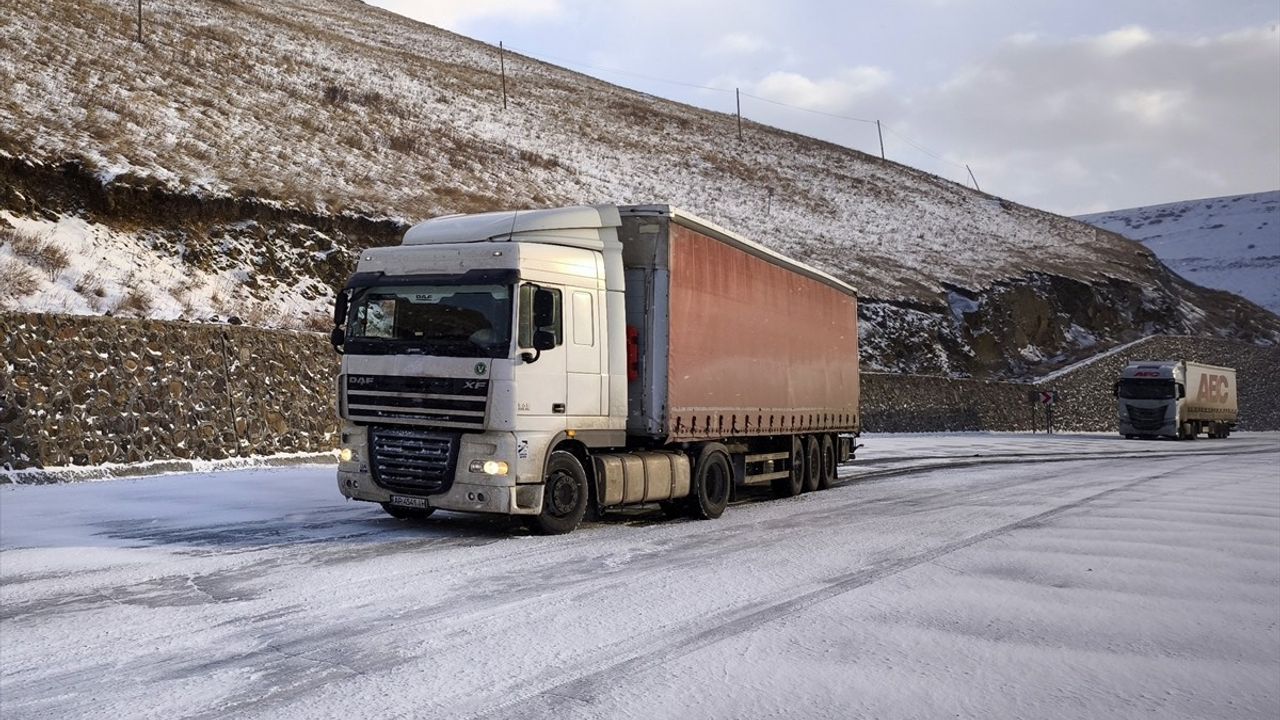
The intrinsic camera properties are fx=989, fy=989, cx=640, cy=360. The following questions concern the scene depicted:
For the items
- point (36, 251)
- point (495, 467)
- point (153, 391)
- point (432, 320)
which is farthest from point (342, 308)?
point (36, 251)

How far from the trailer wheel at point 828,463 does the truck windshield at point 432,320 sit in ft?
28.6

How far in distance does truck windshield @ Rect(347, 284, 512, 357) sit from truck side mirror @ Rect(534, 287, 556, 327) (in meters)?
0.28

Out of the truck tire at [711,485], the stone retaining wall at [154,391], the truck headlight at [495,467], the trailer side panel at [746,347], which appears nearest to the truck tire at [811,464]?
the trailer side panel at [746,347]

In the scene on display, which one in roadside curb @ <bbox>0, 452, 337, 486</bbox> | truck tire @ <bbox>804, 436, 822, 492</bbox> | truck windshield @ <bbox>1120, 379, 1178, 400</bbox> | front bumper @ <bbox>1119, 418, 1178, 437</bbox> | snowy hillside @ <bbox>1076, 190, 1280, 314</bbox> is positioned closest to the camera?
roadside curb @ <bbox>0, 452, 337, 486</bbox>

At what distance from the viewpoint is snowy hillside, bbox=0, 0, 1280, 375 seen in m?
22.8

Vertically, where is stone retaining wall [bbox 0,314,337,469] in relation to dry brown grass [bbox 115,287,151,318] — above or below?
below

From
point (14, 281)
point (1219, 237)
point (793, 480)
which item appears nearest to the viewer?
point (793, 480)

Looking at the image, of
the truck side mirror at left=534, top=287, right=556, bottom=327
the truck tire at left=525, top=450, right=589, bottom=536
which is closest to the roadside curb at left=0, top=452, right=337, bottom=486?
the truck tire at left=525, top=450, right=589, bottom=536

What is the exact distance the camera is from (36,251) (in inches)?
771

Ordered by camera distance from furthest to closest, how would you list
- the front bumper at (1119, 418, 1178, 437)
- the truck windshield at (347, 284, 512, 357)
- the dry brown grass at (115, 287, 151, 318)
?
the front bumper at (1119, 418, 1178, 437)
the dry brown grass at (115, 287, 151, 318)
the truck windshield at (347, 284, 512, 357)

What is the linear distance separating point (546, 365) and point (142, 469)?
9.22 metres

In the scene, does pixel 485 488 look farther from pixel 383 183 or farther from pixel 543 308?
pixel 383 183

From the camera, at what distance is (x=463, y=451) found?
9922 mm

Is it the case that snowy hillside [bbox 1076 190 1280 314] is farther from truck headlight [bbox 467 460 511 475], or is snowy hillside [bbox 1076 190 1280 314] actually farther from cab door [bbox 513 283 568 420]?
truck headlight [bbox 467 460 511 475]
